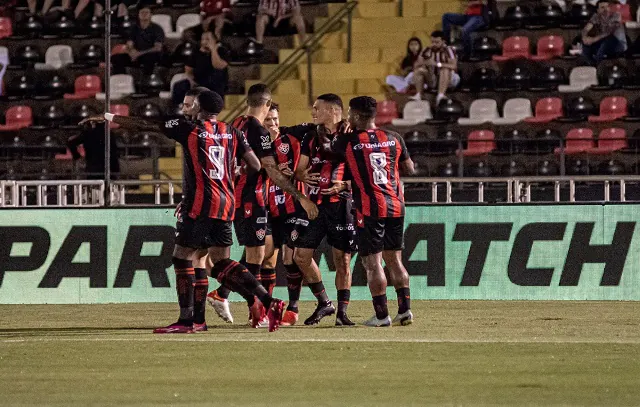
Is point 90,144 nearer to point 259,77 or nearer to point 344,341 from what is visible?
point 259,77

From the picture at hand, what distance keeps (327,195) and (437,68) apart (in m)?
10.9

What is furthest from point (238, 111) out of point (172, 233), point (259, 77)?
point (172, 233)

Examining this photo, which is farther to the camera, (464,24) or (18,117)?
(18,117)

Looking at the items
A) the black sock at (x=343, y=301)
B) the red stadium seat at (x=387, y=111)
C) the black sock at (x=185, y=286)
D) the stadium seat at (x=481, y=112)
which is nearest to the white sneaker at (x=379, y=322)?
the black sock at (x=343, y=301)

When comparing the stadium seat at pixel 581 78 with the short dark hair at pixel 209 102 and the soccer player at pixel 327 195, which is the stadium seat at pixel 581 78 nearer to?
the soccer player at pixel 327 195

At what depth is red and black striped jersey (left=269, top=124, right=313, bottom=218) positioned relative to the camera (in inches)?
551

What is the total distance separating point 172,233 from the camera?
675 inches

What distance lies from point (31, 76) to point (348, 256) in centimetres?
1489

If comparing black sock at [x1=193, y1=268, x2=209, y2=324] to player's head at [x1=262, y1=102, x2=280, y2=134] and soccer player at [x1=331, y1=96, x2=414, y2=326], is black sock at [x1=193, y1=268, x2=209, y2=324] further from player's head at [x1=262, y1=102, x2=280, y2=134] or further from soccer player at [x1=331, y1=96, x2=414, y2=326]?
player's head at [x1=262, y1=102, x2=280, y2=134]

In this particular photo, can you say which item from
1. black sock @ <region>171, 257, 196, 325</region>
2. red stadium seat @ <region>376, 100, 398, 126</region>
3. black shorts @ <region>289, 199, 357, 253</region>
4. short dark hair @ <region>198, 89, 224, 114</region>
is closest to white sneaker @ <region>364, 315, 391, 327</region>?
black shorts @ <region>289, 199, 357, 253</region>

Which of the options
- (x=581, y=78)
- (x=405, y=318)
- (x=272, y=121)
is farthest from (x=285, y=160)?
(x=581, y=78)

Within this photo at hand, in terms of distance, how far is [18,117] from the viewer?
2606cm

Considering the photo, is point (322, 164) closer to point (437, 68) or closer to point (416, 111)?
point (416, 111)

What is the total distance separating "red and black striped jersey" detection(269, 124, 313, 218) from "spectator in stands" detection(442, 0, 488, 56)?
11.0 metres
